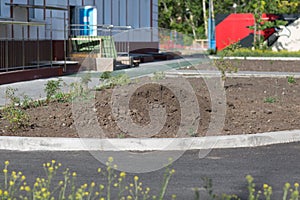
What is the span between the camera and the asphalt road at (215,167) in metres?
7.57

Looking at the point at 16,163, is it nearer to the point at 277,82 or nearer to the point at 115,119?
the point at 115,119

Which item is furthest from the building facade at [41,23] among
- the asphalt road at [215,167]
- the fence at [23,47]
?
the asphalt road at [215,167]

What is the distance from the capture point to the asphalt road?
7570 mm

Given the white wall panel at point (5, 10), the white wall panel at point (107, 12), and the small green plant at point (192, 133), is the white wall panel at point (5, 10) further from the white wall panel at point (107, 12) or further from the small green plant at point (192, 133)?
the small green plant at point (192, 133)

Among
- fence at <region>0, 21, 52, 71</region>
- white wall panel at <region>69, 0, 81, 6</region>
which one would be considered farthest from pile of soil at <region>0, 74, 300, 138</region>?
white wall panel at <region>69, 0, 81, 6</region>

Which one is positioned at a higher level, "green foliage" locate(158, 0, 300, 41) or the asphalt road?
"green foliage" locate(158, 0, 300, 41)

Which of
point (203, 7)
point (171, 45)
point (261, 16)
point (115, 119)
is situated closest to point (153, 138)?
point (115, 119)

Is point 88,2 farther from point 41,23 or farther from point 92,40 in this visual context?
point 41,23

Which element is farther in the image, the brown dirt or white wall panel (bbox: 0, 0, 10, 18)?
white wall panel (bbox: 0, 0, 10, 18)

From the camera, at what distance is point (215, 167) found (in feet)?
28.5

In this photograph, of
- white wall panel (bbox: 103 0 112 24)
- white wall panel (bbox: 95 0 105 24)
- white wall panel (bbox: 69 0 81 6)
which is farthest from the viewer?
white wall panel (bbox: 103 0 112 24)

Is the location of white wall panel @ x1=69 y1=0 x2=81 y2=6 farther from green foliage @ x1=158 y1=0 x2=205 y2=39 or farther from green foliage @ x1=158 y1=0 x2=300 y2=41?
green foliage @ x1=158 y1=0 x2=205 y2=39

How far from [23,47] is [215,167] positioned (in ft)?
47.6

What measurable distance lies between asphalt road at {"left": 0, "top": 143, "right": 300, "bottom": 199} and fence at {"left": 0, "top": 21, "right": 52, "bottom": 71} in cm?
1192
